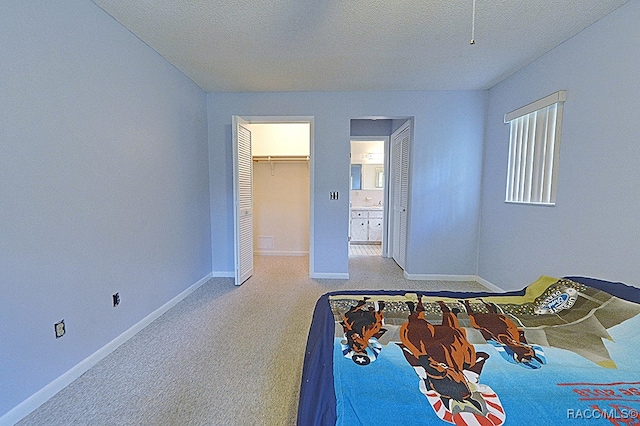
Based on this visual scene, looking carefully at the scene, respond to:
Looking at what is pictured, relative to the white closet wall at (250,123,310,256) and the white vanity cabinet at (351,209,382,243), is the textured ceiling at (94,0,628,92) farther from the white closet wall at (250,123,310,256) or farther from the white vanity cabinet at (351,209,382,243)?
the white vanity cabinet at (351,209,382,243)

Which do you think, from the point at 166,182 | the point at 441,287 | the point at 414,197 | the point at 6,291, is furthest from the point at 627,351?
the point at 166,182

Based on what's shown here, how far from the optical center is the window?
2418 mm

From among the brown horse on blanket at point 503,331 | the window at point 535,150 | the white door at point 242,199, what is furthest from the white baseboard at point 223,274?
the window at point 535,150

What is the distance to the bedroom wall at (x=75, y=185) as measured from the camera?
4.69 feet

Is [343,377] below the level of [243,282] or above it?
above

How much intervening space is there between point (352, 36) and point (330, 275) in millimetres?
2842

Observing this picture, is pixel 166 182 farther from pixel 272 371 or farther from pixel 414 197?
pixel 414 197

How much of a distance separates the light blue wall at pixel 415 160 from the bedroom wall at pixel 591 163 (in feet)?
2.27

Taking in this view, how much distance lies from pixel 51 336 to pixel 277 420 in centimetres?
146

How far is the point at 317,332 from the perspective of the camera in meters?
1.34

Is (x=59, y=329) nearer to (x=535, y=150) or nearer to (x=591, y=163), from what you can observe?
(x=591, y=163)

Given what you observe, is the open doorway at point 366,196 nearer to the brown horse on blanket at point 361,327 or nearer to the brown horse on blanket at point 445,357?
the brown horse on blanket at point 361,327

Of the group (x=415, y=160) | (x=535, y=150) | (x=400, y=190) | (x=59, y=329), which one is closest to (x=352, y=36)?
(x=415, y=160)

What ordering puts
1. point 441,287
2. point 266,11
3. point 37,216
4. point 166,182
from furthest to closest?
point 441,287 → point 166,182 → point 266,11 → point 37,216
